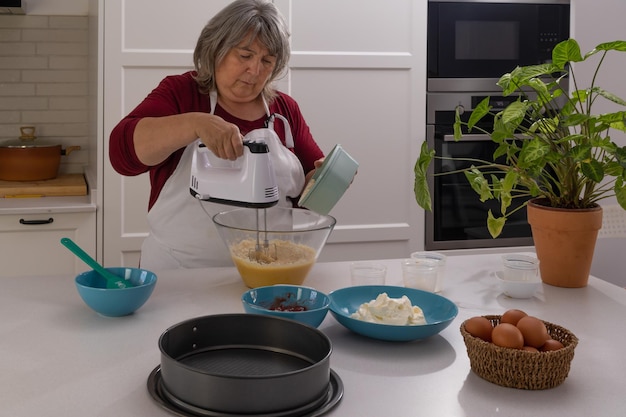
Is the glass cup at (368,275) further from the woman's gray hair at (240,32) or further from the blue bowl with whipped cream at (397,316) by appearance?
the woman's gray hair at (240,32)

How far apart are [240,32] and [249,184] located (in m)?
0.62

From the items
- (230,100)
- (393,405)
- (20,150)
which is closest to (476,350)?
(393,405)

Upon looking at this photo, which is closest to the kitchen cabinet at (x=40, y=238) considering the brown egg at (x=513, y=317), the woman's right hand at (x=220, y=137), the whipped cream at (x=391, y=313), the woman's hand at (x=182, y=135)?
the woman's hand at (x=182, y=135)

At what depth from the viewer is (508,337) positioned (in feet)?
3.85

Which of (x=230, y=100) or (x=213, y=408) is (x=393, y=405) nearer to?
(x=213, y=408)

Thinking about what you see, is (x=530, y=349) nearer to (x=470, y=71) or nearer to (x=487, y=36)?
(x=470, y=71)

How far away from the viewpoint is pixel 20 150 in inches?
125

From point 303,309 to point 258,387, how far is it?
0.42 meters

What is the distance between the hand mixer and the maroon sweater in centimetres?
34

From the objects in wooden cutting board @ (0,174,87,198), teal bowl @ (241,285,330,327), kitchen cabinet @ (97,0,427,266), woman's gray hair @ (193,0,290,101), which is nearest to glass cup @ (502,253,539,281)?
teal bowl @ (241,285,330,327)

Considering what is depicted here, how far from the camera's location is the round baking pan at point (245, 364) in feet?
3.37

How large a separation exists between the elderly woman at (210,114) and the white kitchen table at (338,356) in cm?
35

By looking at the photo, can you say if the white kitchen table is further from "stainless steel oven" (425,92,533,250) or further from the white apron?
"stainless steel oven" (425,92,533,250)

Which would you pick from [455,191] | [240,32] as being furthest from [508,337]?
[455,191]
